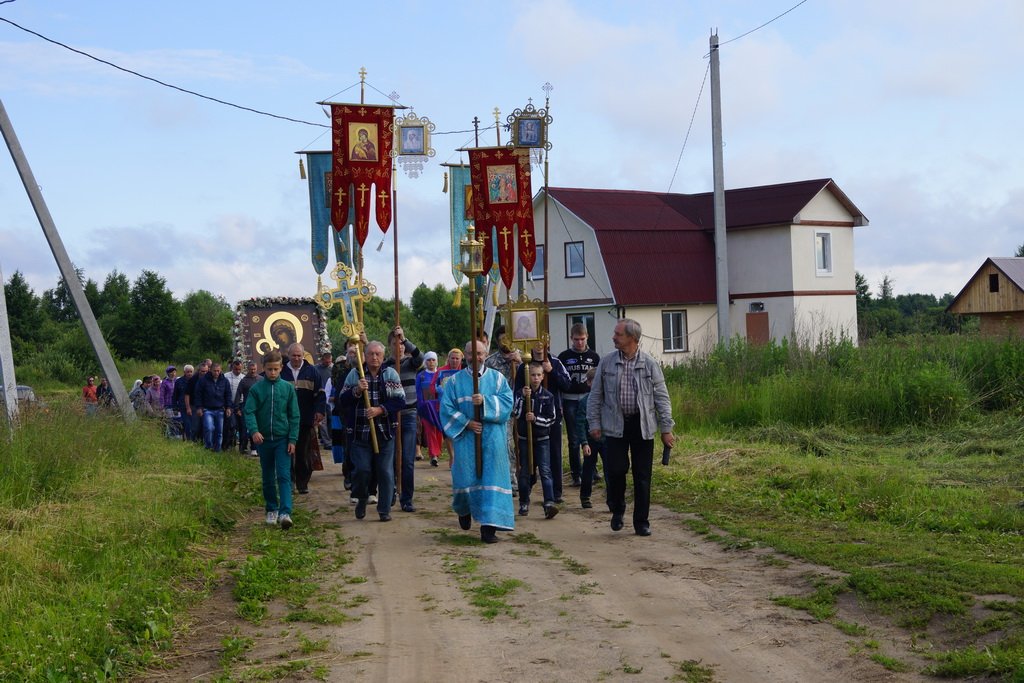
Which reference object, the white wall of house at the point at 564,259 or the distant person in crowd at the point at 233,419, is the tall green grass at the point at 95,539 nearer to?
the distant person in crowd at the point at 233,419

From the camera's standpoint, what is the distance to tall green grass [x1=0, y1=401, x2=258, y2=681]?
6.72m

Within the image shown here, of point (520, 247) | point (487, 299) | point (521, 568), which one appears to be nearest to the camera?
point (521, 568)

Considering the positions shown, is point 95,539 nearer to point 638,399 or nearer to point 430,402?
point 638,399

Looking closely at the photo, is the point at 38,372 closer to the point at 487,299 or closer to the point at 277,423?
the point at 487,299

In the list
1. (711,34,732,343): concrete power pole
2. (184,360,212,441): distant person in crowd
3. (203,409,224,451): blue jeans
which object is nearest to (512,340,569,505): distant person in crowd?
(203,409,224,451): blue jeans

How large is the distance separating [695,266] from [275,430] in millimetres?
31308

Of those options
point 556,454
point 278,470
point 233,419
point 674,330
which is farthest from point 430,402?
point 674,330

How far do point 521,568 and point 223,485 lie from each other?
582 centimetres

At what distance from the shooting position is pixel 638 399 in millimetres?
10414

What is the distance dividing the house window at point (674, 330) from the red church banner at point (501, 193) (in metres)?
24.7

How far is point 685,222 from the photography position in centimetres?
4194

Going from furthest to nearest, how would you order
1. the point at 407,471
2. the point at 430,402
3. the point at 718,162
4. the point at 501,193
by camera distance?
the point at 718,162, the point at 430,402, the point at 501,193, the point at 407,471

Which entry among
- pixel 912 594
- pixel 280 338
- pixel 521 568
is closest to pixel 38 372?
pixel 280 338

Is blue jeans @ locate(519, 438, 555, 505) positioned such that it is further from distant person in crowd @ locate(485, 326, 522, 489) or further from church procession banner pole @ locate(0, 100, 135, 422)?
church procession banner pole @ locate(0, 100, 135, 422)
